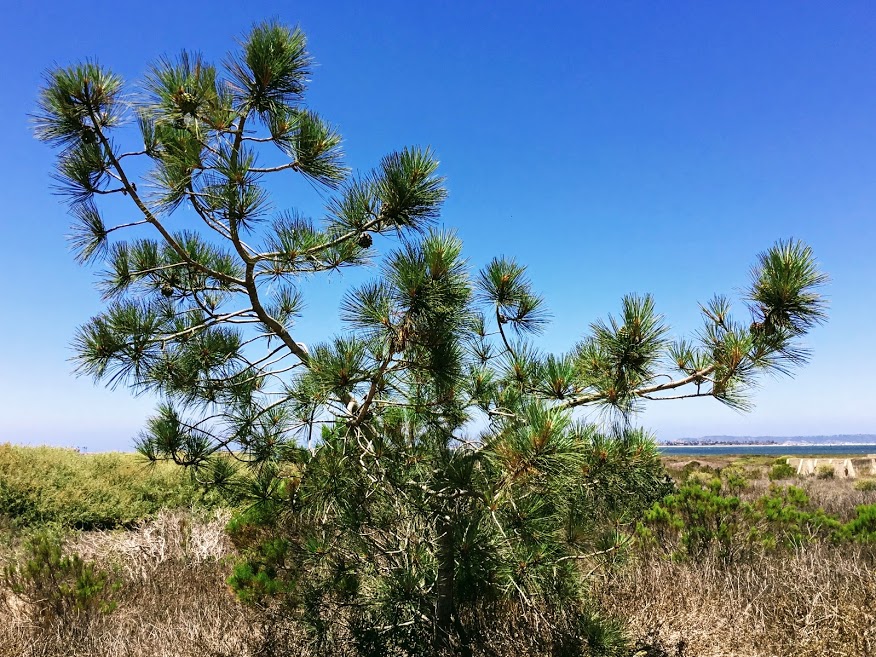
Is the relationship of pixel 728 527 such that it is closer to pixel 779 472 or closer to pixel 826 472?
pixel 779 472

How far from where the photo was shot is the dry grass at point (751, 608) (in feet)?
11.5

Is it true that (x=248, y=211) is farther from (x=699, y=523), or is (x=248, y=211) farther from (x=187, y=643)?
(x=699, y=523)

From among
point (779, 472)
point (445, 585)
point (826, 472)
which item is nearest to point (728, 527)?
point (445, 585)

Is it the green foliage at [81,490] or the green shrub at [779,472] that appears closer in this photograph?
the green foliage at [81,490]

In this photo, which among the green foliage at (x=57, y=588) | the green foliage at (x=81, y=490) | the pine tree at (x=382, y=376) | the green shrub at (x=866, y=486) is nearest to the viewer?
the pine tree at (x=382, y=376)

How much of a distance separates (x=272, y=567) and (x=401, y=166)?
3.31m

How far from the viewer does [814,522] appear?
5941 mm

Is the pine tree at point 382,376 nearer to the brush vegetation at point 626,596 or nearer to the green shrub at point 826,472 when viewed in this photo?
the brush vegetation at point 626,596

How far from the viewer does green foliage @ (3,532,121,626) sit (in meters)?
4.30

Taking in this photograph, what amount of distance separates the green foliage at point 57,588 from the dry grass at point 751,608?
4141 millimetres

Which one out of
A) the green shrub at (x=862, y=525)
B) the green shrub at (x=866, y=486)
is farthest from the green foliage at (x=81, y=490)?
the green shrub at (x=866, y=486)

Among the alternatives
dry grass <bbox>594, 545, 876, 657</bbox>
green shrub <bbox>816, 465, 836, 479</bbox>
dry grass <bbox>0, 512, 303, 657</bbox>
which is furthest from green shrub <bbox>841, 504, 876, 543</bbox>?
green shrub <bbox>816, 465, 836, 479</bbox>

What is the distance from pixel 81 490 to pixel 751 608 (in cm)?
967

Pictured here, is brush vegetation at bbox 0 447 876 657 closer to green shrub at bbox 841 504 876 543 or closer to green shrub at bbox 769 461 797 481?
green shrub at bbox 841 504 876 543
